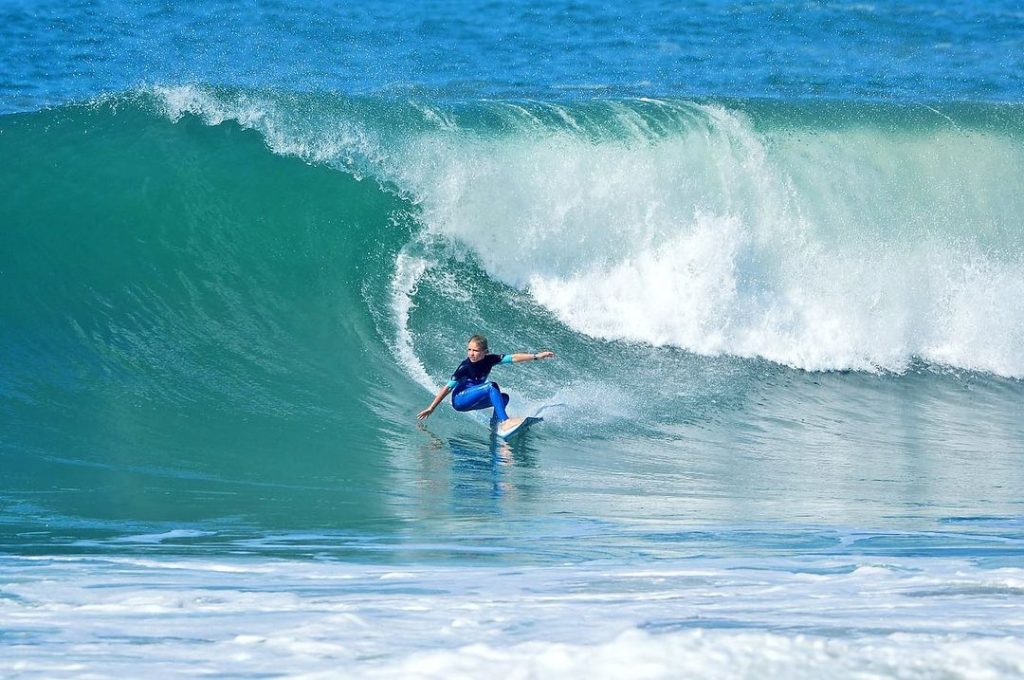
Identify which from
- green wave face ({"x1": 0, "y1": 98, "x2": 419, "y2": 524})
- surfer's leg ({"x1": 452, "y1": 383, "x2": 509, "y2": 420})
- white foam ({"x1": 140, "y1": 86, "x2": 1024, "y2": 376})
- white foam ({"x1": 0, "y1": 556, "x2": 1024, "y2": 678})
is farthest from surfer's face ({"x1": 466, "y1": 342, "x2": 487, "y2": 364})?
white foam ({"x1": 0, "y1": 556, "x2": 1024, "y2": 678})

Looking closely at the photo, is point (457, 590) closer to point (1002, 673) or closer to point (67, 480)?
point (1002, 673)

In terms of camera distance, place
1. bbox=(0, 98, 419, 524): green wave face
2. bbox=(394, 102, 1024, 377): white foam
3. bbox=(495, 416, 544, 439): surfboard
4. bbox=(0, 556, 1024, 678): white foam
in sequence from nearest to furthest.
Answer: bbox=(0, 556, 1024, 678): white foam, bbox=(0, 98, 419, 524): green wave face, bbox=(495, 416, 544, 439): surfboard, bbox=(394, 102, 1024, 377): white foam

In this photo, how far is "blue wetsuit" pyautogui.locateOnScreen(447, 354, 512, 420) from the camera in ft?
29.5

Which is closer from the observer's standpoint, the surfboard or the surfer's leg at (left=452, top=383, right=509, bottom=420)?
the surfboard

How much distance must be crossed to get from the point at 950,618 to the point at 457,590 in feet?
5.88

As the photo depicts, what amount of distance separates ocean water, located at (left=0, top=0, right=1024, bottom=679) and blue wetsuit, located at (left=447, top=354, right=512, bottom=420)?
22 centimetres

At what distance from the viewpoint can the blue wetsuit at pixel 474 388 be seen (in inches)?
354

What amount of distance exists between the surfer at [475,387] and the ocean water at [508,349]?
214 millimetres

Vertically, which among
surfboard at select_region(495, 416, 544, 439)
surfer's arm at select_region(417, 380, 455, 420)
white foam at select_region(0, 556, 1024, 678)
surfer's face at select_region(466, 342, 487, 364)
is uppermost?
surfer's face at select_region(466, 342, 487, 364)

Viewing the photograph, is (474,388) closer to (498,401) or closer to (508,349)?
(498,401)

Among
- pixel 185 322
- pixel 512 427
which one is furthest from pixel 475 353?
pixel 185 322

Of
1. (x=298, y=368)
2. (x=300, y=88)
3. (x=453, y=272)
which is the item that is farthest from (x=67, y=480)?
(x=300, y=88)

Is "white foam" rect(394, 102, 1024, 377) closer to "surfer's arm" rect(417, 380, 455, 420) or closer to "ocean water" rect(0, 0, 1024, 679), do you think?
"ocean water" rect(0, 0, 1024, 679)

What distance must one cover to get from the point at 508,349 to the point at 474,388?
97.1 inches
